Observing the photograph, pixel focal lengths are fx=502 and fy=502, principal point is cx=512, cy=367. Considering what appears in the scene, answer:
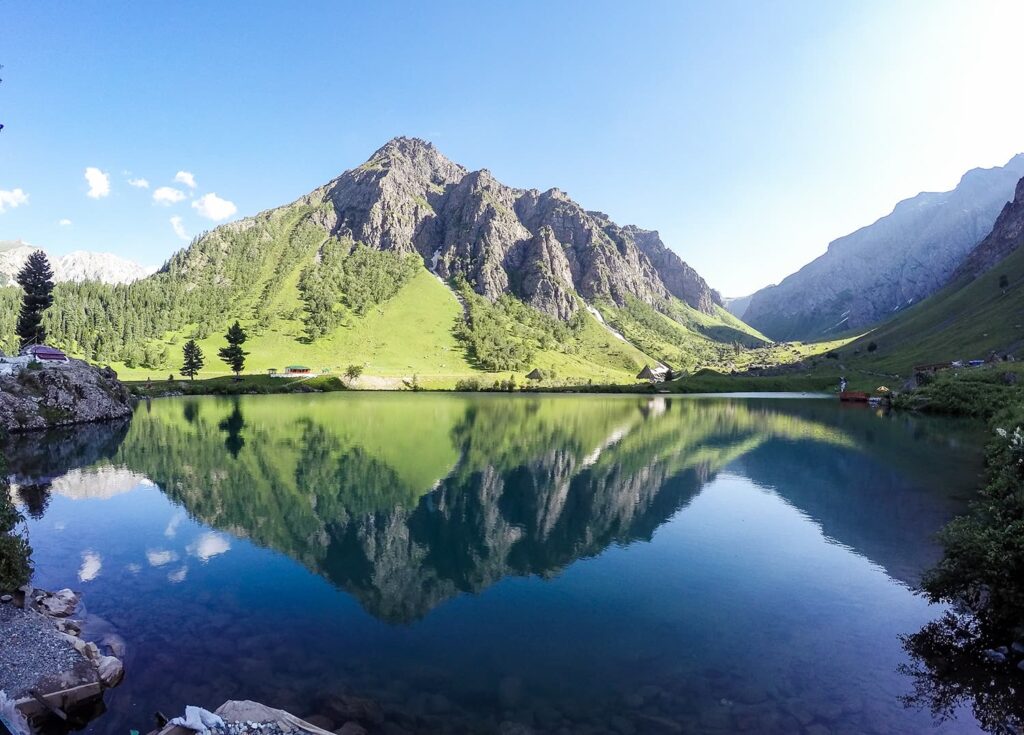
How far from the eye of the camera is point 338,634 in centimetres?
2109

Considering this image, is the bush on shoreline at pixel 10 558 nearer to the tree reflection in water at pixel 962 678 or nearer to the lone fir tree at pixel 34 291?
the tree reflection in water at pixel 962 678

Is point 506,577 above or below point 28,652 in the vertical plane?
below

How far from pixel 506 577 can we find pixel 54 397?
94280mm

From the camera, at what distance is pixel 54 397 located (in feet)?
275

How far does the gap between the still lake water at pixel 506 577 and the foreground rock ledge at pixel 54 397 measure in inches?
561

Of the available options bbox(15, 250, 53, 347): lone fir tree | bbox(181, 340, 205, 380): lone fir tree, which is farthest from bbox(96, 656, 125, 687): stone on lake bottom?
bbox(181, 340, 205, 380): lone fir tree

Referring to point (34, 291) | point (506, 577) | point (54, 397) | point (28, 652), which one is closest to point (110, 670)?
point (28, 652)

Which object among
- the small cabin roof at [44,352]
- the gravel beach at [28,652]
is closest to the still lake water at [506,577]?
the gravel beach at [28,652]

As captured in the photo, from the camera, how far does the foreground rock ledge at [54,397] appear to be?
7619cm

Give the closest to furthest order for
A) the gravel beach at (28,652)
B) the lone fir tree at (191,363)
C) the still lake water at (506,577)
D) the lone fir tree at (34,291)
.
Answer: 1. the gravel beach at (28,652)
2. the still lake water at (506,577)
3. the lone fir tree at (34,291)
4. the lone fir tree at (191,363)

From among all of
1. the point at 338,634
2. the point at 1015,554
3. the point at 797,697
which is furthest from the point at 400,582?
the point at 1015,554

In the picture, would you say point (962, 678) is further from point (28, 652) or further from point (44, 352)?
point (44, 352)

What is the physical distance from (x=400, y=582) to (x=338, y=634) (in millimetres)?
6417

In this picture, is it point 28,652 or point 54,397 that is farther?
point 54,397
